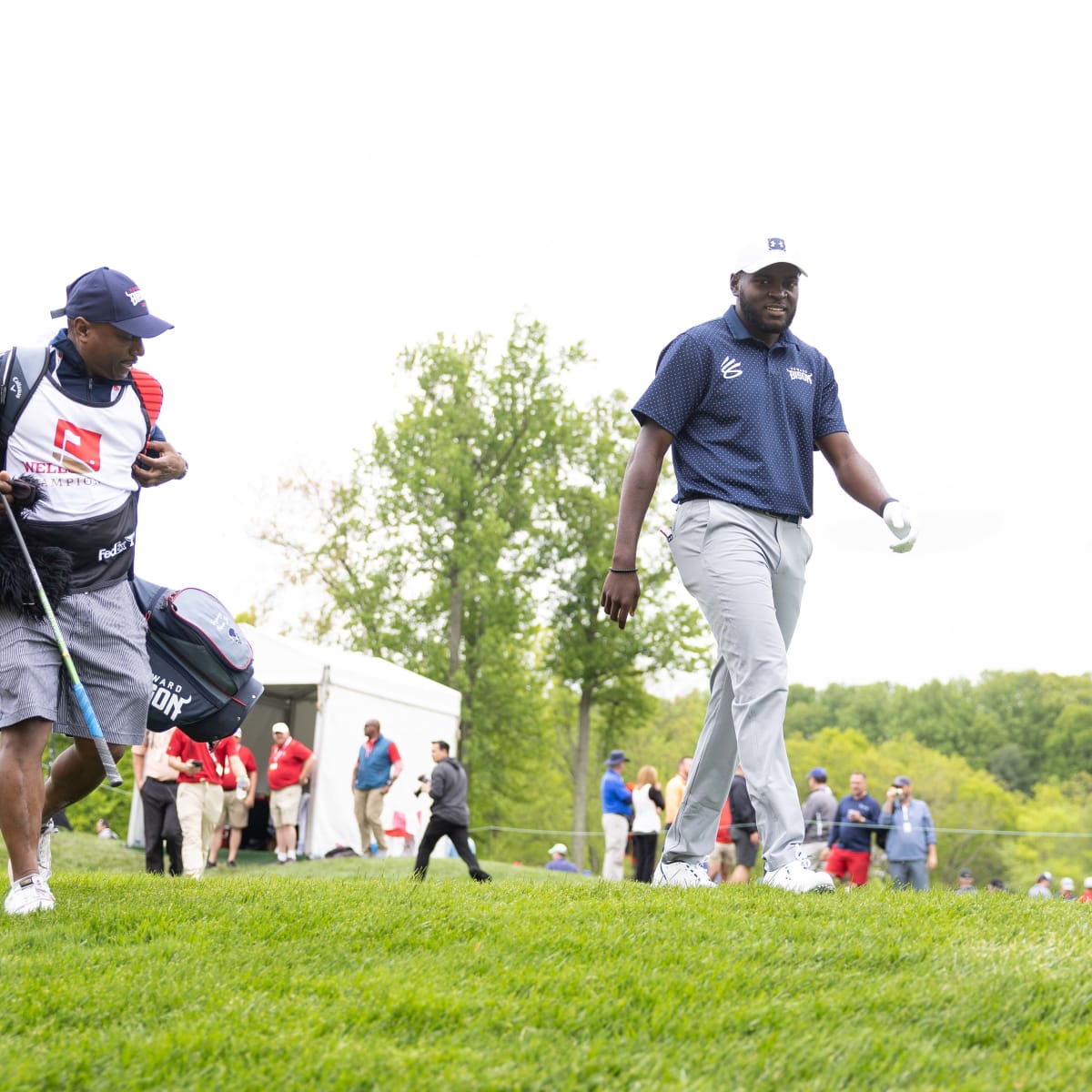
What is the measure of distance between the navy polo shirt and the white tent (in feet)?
42.0

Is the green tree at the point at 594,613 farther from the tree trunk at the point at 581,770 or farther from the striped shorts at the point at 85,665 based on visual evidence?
the striped shorts at the point at 85,665

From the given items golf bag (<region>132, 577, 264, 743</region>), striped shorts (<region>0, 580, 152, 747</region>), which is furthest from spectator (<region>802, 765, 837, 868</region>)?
striped shorts (<region>0, 580, 152, 747</region>)

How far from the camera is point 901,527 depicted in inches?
210

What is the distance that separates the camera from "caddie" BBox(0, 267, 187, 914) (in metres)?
4.23

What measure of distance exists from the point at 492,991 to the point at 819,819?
12809 mm

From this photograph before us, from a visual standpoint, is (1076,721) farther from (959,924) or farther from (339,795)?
(959,924)

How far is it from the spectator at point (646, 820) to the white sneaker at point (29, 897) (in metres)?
11.4

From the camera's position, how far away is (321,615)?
3647cm

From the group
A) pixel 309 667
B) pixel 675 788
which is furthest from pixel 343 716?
pixel 675 788

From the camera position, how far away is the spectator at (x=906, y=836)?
14.2m

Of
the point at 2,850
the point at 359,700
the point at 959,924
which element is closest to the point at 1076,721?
the point at 359,700

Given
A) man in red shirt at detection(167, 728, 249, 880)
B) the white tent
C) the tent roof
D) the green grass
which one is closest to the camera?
the green grass

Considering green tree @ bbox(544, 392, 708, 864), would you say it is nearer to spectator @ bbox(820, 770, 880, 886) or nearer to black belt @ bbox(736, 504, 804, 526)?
spectator @ bbox(820, 770, 880, 886)

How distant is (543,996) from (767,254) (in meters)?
3.28
